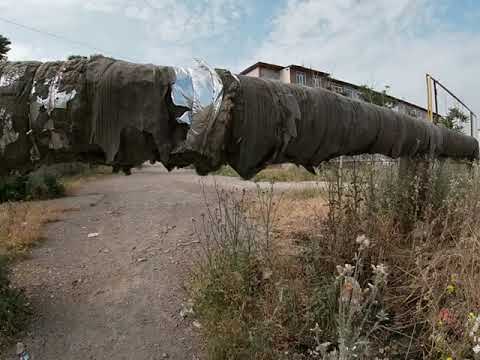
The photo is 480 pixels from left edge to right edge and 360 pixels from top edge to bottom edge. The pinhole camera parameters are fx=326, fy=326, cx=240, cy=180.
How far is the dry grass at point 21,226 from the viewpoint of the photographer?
14.0 ft

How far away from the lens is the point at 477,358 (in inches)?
50.8

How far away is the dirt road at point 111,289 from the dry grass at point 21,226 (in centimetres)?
18

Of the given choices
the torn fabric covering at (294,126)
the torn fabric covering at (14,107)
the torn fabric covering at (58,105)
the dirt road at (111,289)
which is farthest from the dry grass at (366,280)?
the torn fabric covering at (14,107)

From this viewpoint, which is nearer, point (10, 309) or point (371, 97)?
point (10, 309)

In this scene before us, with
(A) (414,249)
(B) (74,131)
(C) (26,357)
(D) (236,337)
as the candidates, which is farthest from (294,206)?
(B) (74,131)

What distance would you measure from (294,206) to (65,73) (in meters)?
4.98

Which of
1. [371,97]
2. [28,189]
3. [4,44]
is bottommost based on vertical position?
[28,189]

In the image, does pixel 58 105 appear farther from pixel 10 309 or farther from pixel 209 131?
pixel 10 309

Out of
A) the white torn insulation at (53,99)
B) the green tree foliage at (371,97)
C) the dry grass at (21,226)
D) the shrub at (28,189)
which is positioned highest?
the green tree foliage at (371,97)

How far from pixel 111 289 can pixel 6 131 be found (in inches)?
103

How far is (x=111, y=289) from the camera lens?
3256 millimetres

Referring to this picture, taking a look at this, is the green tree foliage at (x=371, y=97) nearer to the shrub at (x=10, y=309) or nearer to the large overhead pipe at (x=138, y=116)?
the large overhead pipe at (x=138, y=116)

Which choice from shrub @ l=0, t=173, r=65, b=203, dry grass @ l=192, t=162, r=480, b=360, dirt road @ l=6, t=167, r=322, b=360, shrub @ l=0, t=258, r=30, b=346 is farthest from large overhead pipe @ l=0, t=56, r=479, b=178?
shrub @ l=0, t=173, r=65, b=203

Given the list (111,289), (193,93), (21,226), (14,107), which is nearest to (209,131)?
(193,93)
